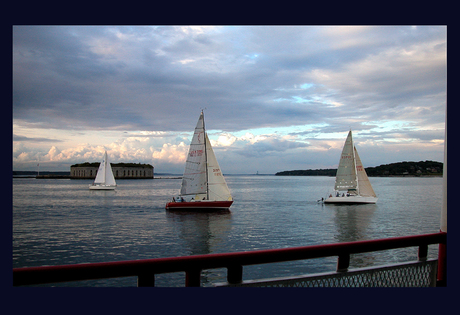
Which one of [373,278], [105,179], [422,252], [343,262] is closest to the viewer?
[343,262]

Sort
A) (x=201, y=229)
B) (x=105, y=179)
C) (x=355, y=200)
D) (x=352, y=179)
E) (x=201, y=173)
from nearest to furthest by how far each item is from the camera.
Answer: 1. (x=201, y=229)
2. (x=201, y=173)
3. (x=352, y=179)
4. (x=355, y=200)
5. (x=105, y=179)

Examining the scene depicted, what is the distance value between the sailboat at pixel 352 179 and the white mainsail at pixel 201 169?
19802 mm

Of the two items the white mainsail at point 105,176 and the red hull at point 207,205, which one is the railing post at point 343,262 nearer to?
the red hull at point 207,205

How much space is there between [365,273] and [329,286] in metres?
0.52

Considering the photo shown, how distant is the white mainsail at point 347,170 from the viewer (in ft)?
158

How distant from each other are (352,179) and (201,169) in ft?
75.7

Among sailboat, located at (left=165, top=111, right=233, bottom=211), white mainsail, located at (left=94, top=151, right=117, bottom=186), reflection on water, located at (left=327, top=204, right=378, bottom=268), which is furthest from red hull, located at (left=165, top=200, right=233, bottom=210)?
white mainsail, located at (left=94, top=151, right=117, bottom=186)

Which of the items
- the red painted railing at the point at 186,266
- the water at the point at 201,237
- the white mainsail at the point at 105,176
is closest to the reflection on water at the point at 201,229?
the water at the point at 201,237

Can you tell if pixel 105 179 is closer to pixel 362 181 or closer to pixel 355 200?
pixel 355 200

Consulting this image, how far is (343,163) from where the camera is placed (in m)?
49.0

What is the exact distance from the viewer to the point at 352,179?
159ft

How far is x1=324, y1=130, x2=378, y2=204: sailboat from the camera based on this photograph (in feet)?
158

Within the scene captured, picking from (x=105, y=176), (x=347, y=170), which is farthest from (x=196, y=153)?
(x=105, y=176)

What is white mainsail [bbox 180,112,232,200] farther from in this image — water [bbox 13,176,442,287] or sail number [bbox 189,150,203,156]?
water [bbox 13,176,442,287]
